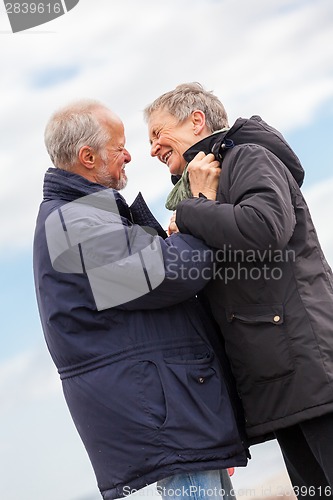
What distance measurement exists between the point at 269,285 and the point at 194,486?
2.43ft

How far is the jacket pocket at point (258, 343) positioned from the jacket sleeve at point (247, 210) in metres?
0.24

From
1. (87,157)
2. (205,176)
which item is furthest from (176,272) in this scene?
(87,157)

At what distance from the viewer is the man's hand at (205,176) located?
114 inches

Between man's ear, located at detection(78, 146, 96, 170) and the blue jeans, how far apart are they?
1186 mm

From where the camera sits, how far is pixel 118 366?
107 inches

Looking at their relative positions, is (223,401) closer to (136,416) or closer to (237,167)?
(136,416)

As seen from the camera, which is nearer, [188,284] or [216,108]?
[188,284]

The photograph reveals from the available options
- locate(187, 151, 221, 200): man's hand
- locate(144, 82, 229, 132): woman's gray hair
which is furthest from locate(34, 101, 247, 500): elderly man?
locate(144, 82, 229, 132): woman's gray hair

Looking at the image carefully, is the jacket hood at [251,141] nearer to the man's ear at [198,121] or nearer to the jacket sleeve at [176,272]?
the man's ear at [198,121]

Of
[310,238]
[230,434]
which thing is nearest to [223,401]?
[230,434]

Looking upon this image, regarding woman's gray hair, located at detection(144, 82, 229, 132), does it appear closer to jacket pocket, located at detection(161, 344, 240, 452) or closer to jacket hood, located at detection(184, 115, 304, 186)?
jacket hood, located at detection(184, 115, 304, 186)

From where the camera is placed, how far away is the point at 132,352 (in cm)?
274

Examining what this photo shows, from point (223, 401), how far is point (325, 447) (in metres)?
0.38

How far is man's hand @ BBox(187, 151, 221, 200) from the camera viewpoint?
9.49ft
